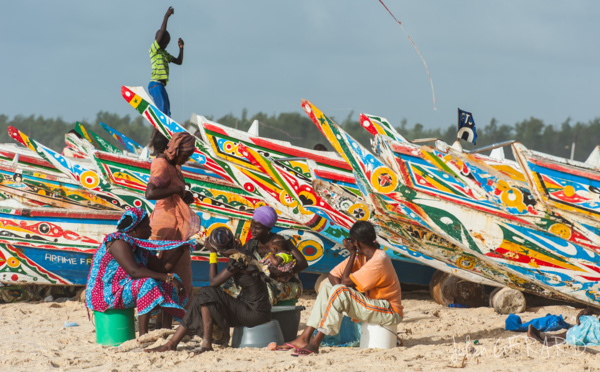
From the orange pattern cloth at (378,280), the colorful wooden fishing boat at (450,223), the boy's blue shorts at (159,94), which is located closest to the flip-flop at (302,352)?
the orange pattern cloth at (378,280)

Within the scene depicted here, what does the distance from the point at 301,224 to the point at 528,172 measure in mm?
2920

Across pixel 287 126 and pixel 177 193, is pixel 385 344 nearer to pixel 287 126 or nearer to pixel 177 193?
pixel 177 193

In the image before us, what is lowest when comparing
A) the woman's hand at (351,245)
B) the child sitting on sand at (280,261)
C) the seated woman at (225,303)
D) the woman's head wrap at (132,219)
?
the seated woman at (225,303)

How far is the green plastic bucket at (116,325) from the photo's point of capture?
5.51 meters

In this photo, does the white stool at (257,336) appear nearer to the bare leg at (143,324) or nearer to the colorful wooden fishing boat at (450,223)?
the bare leg at (143,324)

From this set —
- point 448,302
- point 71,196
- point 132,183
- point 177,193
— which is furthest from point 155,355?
point 71,196

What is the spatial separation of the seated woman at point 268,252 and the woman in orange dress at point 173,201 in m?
0.56

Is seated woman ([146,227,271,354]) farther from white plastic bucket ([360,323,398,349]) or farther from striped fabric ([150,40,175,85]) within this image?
striped fabric ([150,40,175,85])

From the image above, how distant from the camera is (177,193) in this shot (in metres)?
5.97

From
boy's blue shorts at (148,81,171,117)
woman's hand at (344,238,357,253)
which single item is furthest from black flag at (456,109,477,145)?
boy's blue shorts at (148,81,171,117)

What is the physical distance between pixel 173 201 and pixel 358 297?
1.71 m

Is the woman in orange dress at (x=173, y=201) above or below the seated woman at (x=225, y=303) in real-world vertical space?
above

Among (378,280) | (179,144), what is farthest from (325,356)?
(179,144)

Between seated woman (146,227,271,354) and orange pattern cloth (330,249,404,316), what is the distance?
68 centimetres
